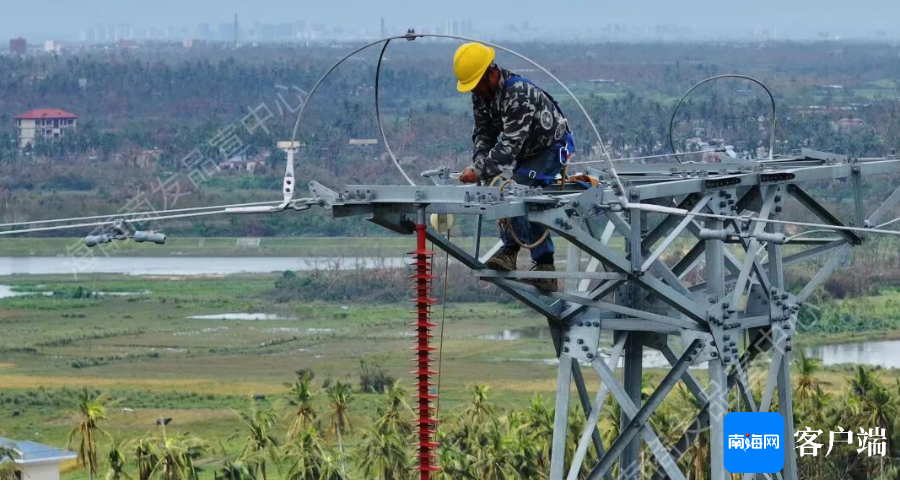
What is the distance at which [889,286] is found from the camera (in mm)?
59750

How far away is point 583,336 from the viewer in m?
13.6

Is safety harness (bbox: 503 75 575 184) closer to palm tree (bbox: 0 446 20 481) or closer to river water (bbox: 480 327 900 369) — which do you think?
palm tree (bbox: 0 446 20 481)

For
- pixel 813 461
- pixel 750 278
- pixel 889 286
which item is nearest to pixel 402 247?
pixel 889 286

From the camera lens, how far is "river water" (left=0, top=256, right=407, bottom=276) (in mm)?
66250

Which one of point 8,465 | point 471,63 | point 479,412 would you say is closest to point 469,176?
point 471,63

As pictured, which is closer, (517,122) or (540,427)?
(517,122)

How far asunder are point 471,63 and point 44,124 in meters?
103

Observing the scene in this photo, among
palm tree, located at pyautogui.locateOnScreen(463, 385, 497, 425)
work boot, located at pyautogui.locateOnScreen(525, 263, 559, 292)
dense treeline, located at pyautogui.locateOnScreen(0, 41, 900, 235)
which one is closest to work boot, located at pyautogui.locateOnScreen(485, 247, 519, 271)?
work boot, located at pyautogui.locateOnScreen(525, 263, 559, 292)

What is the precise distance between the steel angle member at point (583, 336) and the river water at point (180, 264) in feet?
164

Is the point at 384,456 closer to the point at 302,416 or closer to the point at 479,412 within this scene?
the point at 302,416

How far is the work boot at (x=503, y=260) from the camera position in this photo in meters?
13.0

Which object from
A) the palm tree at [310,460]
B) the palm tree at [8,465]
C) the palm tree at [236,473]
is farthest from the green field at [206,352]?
the palm tree at [236,473]

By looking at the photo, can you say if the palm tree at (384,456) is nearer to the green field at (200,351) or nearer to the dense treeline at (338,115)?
the green field at (200,351)

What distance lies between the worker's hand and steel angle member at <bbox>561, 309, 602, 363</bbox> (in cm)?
133
